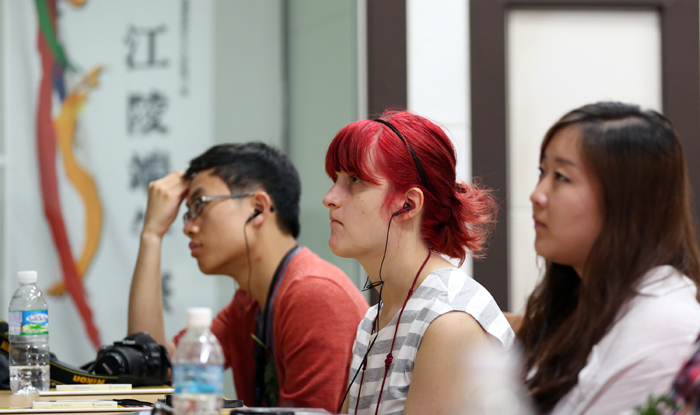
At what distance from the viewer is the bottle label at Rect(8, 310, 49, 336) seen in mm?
1854

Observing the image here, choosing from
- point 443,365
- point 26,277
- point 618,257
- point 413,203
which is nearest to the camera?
point 618,257

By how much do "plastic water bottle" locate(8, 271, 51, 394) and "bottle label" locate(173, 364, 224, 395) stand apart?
0.86 meters

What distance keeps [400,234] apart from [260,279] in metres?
0.85

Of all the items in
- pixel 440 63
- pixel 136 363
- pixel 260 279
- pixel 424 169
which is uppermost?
pixel 440 63

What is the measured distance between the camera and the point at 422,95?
10.4ft

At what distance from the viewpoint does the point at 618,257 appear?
115cm

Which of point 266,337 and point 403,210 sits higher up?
point 403,210

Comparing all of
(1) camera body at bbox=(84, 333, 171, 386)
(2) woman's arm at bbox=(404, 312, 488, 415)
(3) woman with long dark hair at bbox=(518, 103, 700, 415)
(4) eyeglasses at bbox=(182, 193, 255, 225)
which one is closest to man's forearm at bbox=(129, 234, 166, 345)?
(4) eyeglasses at bbox=(182, 193, 255, 225)

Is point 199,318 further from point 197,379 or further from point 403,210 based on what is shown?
point 403,210

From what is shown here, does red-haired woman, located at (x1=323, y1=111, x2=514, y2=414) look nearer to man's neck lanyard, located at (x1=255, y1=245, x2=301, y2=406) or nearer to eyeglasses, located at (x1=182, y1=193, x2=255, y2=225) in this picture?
man's neck lanyard, located at (x1=255, y1=245, x2=301, y2=406)

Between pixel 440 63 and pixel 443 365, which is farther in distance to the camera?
pixel 440 63

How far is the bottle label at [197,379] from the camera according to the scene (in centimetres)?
115

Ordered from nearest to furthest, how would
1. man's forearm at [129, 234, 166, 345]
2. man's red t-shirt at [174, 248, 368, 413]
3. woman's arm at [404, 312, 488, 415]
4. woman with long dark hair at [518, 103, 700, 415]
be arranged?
woman with long dark hair at [518, 103, 700, 415] → woman's arm at [404, 312, 488, 415] → man's red t-shirt at [174, 248, 368, 413] → man's forearm at [129, 234, 166, 345]

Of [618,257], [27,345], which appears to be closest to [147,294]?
[27,345]
